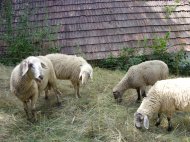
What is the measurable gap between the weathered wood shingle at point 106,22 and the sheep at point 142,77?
8.53ft

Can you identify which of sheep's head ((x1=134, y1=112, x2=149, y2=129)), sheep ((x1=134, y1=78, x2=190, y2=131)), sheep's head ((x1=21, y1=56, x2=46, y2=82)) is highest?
sheep's head ((x1=21, y1=56, x2=46, y2=82))

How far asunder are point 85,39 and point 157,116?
173 inches

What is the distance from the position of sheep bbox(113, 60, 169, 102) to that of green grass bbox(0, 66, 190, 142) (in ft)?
0.82

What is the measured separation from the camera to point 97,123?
6.95 m

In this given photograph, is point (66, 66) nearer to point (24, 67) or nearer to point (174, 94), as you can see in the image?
point (24, 67)

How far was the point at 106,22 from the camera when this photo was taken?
453 inches

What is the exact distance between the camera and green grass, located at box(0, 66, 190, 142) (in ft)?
21.7

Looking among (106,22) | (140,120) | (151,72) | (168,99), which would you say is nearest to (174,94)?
(168,99)

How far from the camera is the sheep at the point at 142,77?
8.40 metres

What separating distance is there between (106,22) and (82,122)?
503 centimetres

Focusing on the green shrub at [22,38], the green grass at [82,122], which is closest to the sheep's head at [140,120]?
the green grass at [82,122]

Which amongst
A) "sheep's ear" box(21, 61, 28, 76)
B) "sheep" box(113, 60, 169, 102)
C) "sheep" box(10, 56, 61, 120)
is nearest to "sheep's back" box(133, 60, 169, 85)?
"sheep" box(113, 60, 169, 102)

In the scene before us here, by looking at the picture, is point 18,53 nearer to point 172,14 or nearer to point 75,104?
point 75,104

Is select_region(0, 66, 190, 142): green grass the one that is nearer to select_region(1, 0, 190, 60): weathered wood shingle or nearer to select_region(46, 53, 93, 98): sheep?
select_region(46, 53, 93, 98): sheep
